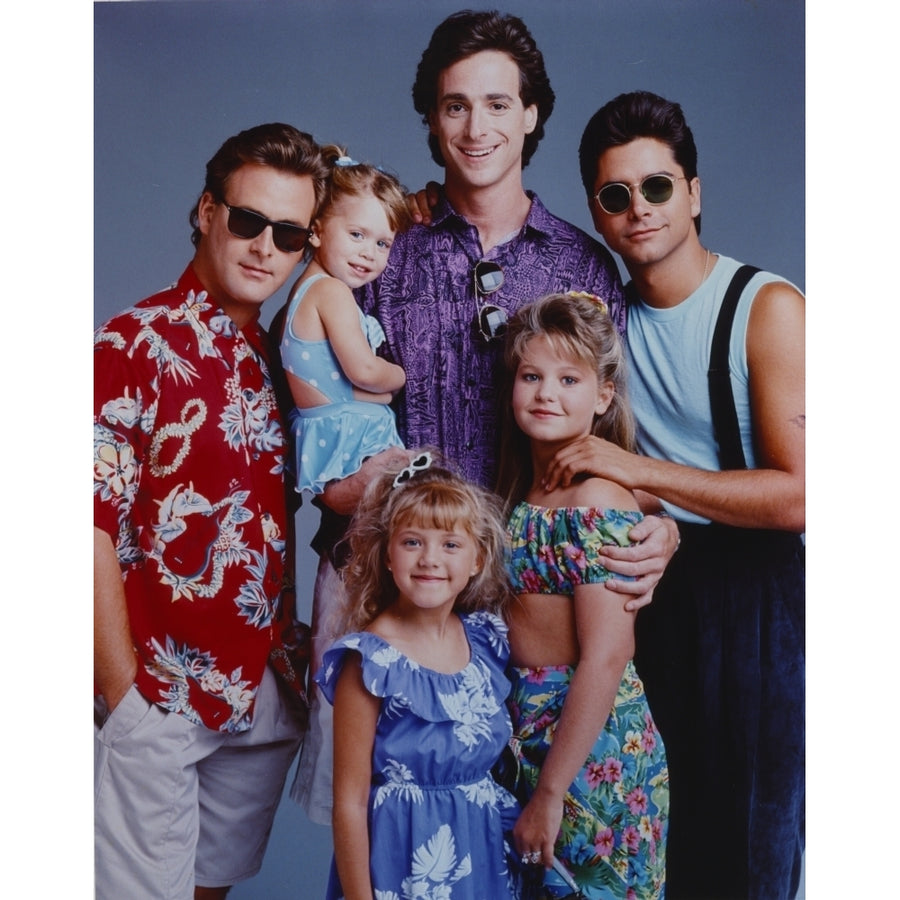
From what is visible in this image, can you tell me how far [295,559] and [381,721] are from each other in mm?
552

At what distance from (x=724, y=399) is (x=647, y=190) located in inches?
21.3

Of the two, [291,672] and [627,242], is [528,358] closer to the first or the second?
[627,242]

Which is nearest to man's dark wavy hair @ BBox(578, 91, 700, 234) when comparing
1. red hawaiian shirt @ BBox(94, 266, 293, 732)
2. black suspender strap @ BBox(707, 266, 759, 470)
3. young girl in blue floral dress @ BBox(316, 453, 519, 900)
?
black suspender strap @ BBox(707, 266, 759, 470)

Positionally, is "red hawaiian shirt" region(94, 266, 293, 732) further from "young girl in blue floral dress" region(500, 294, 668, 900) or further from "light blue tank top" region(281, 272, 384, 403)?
"young girl in blue floral dress" region(500, 294, 668, 900)

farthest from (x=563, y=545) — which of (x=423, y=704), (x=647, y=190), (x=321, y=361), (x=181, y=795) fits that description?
(x=181, y=795)

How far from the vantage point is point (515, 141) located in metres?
3.16

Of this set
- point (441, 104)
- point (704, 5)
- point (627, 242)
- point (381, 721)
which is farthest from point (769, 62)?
point (381, 721)

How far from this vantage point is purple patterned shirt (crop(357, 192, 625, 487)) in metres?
3.14

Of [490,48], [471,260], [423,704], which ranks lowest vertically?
[423,704]

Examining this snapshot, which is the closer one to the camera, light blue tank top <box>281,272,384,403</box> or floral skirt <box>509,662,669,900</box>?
floral skirt <box>509,662,669,900</box>

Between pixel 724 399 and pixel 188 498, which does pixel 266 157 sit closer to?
pixel 188 498

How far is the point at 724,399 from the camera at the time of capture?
308 centimetres

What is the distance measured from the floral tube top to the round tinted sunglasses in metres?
0.75

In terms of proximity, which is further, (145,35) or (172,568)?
(145,35)
